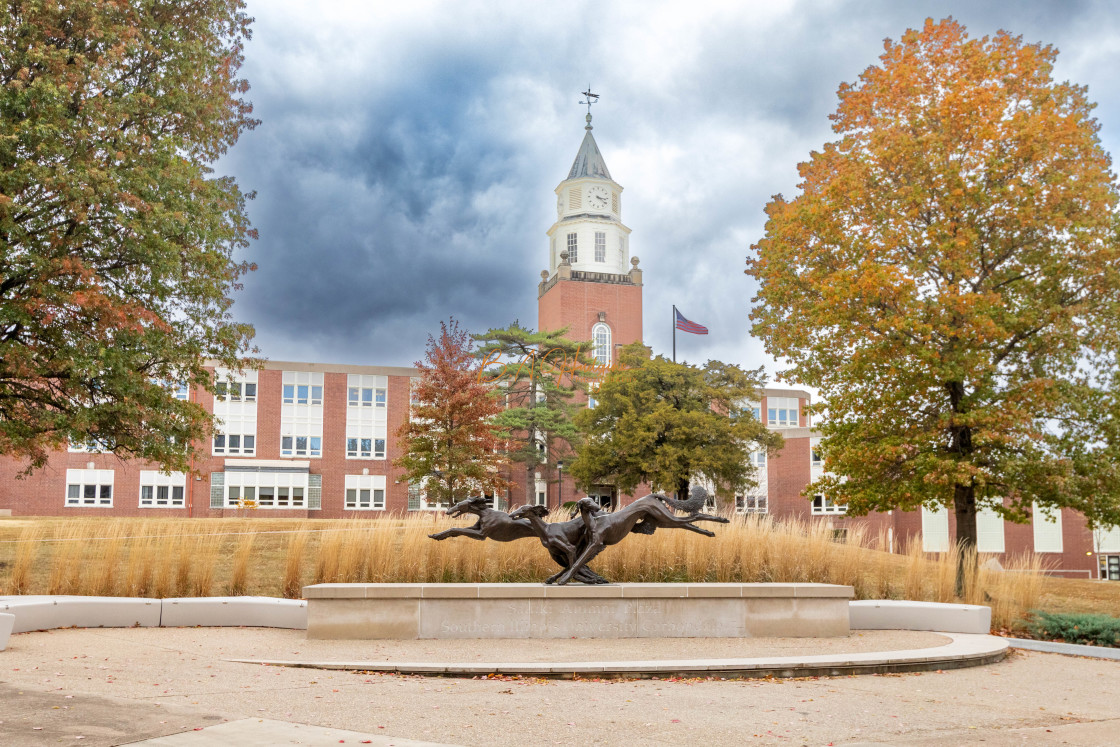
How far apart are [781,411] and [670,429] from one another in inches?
1080

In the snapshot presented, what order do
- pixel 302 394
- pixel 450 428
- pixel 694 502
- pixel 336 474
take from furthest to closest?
pixel 336 474 → pixel 302 394 → pixel 450 428 → pixel 694 502

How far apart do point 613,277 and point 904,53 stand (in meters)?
48.1

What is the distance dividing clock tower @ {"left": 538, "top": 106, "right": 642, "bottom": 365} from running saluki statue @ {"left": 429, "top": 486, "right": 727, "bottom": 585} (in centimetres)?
5141

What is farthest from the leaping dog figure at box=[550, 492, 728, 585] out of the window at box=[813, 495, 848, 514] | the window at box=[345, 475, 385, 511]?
the window at box=[813, 495, 848, 514]

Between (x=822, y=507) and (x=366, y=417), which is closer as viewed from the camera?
(x=366, y=417)

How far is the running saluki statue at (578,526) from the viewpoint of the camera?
40.8ft

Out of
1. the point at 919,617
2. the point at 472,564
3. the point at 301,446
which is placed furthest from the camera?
the point at 301,446

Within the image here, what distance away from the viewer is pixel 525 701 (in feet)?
25.0

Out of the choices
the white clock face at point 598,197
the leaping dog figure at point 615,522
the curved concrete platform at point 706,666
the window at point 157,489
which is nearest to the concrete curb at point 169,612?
the curved concrete platform at point 706,666

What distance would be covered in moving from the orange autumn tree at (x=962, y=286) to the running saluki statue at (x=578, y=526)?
6.40 meters

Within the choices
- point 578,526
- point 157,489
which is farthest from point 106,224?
point 157,489

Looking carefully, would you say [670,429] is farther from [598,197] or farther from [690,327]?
[598,197]

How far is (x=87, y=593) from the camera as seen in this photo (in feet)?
45.6

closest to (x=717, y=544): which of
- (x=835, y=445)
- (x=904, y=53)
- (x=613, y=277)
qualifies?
(x=835, y=445)
